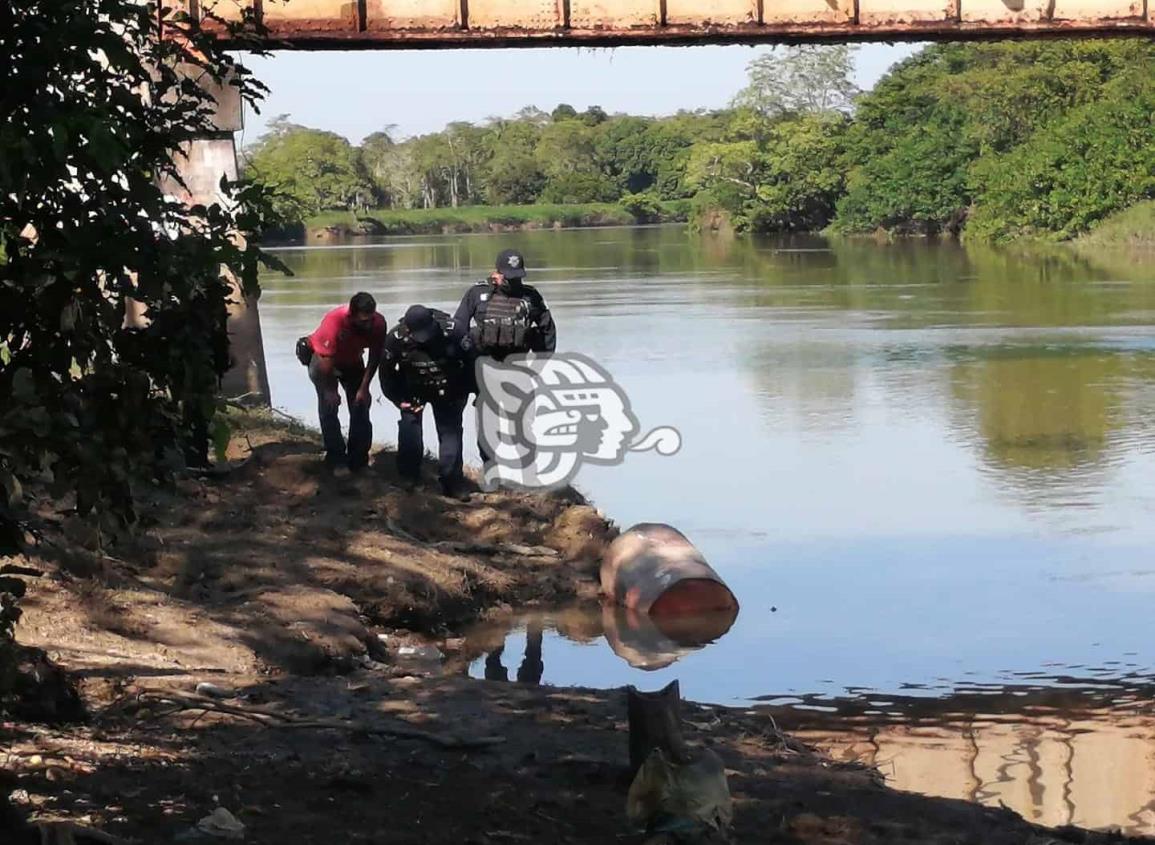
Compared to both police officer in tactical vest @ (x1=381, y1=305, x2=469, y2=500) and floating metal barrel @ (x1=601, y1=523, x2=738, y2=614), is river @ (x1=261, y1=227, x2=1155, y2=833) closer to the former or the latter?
floating metal barrel @ (x1=601, y1=523, x2=738, y2=614)

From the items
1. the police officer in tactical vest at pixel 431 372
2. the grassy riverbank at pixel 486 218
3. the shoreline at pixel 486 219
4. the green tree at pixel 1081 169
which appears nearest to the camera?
the police officer in tactical vest at pixel 431 372

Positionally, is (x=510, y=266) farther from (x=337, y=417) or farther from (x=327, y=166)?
(x=327, y=166)

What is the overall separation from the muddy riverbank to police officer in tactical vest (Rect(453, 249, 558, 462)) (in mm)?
1495

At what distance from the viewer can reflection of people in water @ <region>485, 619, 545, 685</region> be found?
457 inches

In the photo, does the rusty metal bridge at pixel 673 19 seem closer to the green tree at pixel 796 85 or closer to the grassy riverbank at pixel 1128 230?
the grassy riverbank at pixel 1128 230

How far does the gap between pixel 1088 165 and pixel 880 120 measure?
28.1 m

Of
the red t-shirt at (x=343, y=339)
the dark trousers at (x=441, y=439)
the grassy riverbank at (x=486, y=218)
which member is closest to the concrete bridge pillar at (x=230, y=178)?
the red t-shirt at (x=343, y=339)

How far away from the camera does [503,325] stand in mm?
14703

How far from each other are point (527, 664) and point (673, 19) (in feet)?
22.5

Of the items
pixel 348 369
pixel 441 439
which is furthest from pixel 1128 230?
pixel 348 369

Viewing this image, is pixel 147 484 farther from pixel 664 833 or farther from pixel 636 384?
pixel 636 384

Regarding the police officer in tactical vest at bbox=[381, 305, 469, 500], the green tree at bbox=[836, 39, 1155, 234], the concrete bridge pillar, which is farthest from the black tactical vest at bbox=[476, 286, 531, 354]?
the green tree at bbox=[836, 39, 1155, 234]

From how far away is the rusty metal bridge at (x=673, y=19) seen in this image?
16.7m

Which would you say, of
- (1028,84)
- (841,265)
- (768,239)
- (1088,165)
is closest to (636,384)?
(841,265)
